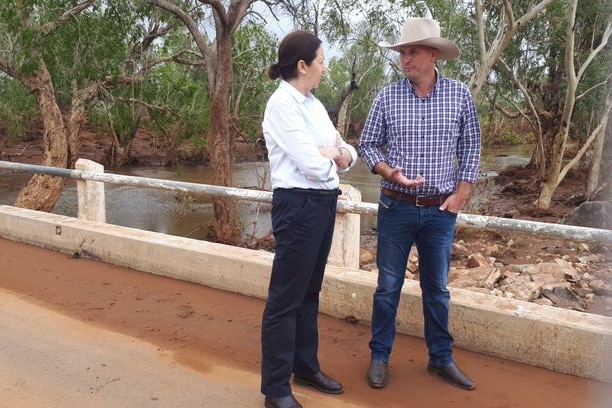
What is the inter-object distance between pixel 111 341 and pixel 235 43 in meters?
12.5

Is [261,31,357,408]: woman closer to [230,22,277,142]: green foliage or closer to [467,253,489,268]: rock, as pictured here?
Answer: [467,253,489,268]: rock

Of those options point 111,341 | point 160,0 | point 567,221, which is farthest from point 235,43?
point 111,341

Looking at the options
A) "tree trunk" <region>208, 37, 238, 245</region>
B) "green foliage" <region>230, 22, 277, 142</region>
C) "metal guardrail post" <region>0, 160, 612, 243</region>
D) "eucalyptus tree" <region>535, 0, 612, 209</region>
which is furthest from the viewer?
"green foliage" <region>230, 22, 277, 142</region>

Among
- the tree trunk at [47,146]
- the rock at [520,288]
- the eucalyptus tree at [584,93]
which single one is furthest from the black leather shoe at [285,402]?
the eucalyptus tree at [584,93]

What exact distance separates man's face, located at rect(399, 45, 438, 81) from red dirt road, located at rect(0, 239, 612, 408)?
67.6 inches

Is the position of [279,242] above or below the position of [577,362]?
above

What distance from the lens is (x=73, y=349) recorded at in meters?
3.67

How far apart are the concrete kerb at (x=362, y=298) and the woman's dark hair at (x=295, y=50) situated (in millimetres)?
1801

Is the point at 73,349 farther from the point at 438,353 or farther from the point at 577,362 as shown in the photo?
the point at 577,362

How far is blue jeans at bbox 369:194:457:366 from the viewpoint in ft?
10.2

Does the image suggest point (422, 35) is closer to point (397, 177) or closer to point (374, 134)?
point (374, 134)

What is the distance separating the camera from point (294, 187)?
2.74 m

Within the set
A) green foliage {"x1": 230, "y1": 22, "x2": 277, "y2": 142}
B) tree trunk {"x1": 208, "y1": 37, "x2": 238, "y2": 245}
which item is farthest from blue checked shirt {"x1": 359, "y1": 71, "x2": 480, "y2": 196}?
green foliage {"x1": 230, "y1": 22, "x2": 277, "y2": 142}

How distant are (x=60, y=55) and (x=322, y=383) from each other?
35.8 feet
